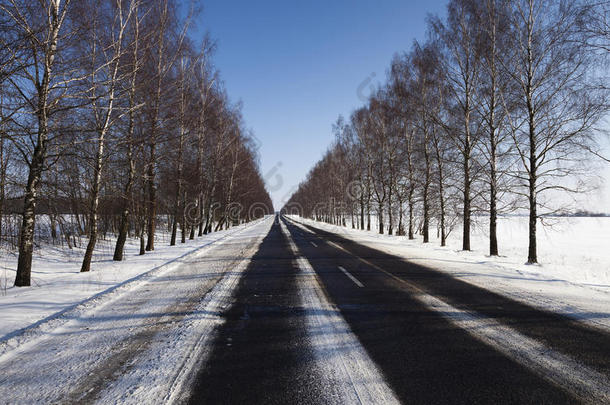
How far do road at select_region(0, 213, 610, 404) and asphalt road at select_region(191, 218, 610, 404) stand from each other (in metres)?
0.02

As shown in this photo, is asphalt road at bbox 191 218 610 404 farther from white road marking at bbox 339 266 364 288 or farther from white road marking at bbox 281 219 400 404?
white road marking at bbox 339 266 364 288

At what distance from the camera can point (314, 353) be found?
3.25 m

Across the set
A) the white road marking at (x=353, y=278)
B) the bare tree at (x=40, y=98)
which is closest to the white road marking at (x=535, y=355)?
the white road marking at (x=353, y=278)

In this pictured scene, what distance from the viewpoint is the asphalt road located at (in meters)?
2.52

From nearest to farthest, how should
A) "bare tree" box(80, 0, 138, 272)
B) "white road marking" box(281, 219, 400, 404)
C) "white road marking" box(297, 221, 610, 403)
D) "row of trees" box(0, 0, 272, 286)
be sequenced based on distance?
"white road marking" box(281, 219, 400, 404) < "white road marking" box(297, 221, 610, 403) < "row of trees" box(0, 0, 272, 286) < "bare tree" box(80, 0, 138, 272)

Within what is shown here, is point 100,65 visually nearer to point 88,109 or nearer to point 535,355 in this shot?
point 88,109

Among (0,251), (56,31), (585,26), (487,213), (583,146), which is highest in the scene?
(585,26)

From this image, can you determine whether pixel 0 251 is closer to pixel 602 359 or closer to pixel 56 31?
pixel 56 31

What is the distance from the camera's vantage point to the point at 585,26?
8.11 m

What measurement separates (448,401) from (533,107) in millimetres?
11886

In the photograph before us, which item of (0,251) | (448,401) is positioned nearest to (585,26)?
(448,401)

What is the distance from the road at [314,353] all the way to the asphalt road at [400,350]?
16 millimetres

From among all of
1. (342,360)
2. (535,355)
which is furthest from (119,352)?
(535,355)

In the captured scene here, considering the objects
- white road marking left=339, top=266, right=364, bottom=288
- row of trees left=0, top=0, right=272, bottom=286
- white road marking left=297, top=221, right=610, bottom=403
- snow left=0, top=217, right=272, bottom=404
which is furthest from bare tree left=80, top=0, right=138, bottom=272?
white road marking left=297, top=221, right=610, bottom=403
